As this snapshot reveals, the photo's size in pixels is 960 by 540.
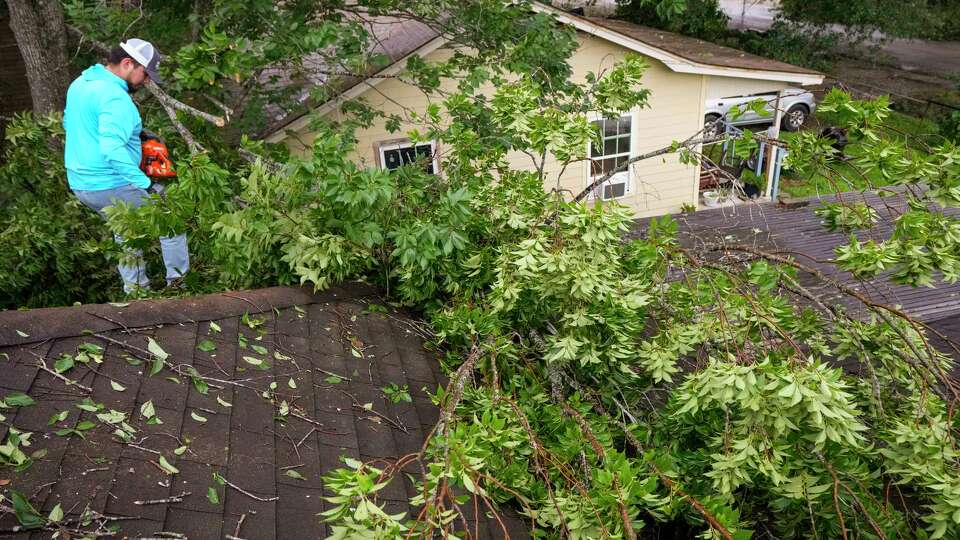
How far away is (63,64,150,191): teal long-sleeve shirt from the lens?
5.11 metres

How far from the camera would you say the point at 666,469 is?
3.24 m

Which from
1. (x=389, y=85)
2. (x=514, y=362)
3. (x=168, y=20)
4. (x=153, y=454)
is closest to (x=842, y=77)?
(x=389, y=85)

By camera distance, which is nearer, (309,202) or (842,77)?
(309,202)

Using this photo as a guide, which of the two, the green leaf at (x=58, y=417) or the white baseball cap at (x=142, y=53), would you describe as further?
the white baseball cap at (x=142, y=53)

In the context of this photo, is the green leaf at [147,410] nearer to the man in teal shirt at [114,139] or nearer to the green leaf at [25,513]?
the green leaf at [25,513]

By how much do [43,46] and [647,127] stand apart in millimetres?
9582

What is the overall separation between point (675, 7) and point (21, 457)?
7154mm

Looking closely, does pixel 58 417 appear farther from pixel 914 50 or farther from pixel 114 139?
pixel 914 50

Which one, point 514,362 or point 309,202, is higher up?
point 309,202

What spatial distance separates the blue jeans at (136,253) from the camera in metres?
5.23

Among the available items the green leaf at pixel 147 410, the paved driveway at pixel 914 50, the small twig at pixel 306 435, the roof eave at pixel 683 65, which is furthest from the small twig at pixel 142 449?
the paved driveway at pixel 914 50

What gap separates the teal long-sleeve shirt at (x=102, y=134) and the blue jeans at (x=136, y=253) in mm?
58

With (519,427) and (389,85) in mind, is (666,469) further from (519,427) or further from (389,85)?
(389,85)

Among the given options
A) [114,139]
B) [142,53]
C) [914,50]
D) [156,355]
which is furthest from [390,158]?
[914,50]
